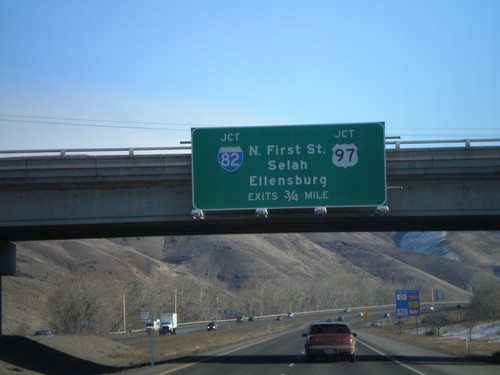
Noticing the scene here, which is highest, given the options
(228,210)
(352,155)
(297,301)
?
(352,155)

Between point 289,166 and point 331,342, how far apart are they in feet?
27.9

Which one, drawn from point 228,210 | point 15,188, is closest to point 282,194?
point 228,210

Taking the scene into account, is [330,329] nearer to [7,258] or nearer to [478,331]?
[7,258]

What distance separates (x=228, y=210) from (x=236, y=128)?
326 cm

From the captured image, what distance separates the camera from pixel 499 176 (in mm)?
27797

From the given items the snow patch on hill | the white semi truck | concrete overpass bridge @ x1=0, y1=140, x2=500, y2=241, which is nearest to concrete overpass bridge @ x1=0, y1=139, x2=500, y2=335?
concrete overpass bridge @ x1=0, y1=140, x2=500, y2=241

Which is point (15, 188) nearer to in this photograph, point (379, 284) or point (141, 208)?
point (141, 208)

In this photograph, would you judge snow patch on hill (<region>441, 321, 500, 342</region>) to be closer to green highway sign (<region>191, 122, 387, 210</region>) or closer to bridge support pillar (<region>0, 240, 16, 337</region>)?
green highway sign (<region>191, 122, 387, 210</region>)

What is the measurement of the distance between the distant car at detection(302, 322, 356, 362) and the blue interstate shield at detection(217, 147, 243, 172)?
860cm

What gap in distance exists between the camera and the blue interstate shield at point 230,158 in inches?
1105

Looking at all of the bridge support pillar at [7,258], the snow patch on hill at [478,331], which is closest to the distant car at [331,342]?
the bridge support pillar at [7,258]

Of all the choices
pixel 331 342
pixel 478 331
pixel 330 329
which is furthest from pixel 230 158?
pixel 478 331

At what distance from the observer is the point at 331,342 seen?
31438 millimetres

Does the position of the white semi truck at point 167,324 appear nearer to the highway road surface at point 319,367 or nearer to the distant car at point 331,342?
the highway road surface at point 319,367
